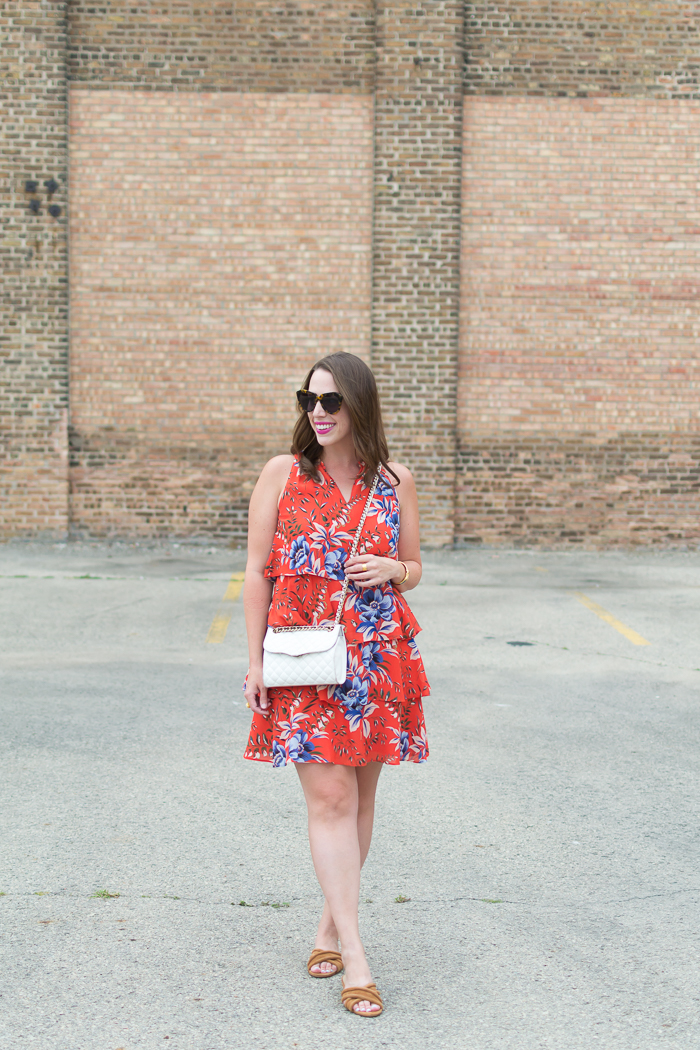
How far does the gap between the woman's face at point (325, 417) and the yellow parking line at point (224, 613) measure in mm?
4083

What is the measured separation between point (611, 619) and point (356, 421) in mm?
6303

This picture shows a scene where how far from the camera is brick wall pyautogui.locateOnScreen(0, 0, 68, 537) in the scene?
12.5 meters

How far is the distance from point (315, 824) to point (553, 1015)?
0.84 meters

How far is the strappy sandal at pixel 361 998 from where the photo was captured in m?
2.98

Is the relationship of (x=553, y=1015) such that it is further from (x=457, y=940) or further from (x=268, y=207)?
(x=268, y=207)

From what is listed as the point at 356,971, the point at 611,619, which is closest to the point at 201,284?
the point at 611,619

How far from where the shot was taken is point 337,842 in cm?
311

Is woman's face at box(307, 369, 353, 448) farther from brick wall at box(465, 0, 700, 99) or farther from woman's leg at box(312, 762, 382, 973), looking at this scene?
brick wall at box(465, 0, 700, 99)

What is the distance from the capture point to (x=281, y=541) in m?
3.26

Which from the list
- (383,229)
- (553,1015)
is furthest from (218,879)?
(383,229)

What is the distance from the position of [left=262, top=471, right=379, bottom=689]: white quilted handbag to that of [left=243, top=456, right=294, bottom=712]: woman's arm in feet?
0.38

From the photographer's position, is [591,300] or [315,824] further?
[591,300]

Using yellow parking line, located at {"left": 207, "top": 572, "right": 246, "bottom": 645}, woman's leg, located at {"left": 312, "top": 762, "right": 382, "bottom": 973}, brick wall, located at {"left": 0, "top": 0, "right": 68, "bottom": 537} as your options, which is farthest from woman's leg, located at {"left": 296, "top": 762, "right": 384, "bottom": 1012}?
brick wall, located at {"left": 0, "top": 0, "right": 68, "bottom": 537}

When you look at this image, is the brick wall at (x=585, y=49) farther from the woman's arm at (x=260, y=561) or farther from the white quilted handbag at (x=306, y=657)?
the white quilted handbag at (x=306, y=657)
